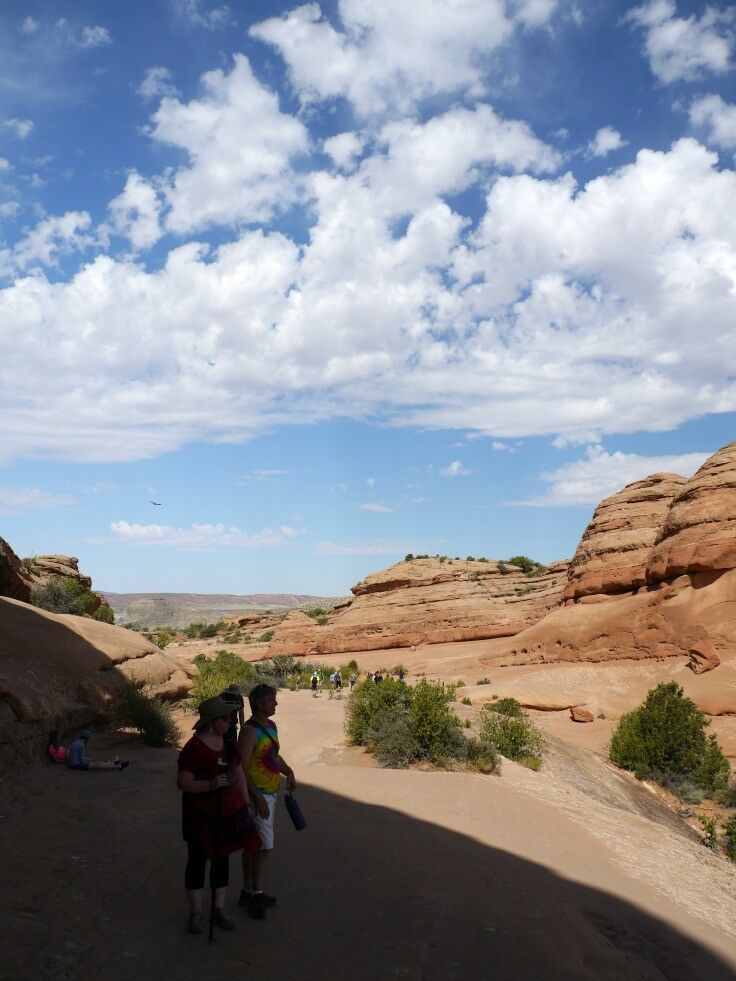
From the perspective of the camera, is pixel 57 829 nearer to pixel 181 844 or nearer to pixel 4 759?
pixel 181 844

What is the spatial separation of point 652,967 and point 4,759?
26.1 ft

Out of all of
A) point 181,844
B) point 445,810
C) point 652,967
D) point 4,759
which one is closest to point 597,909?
point 652,967

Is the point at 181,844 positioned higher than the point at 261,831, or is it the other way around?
the point at 261,831

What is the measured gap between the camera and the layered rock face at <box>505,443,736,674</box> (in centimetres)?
3022

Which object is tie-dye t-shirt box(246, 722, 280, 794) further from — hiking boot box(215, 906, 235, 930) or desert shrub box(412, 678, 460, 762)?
desert shrub box(412, 678, 460, 762)

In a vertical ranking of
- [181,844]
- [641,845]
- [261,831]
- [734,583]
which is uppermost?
[734,583]

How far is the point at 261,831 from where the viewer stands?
573 centimetres

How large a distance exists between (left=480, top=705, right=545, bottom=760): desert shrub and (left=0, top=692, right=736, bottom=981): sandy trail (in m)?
4.26

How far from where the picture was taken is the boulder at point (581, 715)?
1038 inches

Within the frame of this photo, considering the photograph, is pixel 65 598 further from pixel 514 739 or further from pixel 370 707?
pixel 514 739

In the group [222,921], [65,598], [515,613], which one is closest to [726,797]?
[222,921]

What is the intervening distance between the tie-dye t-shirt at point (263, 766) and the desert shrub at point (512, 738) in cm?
1001

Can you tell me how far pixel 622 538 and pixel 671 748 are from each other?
19628mm

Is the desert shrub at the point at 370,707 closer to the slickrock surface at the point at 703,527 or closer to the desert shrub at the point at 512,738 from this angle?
the desert shrub at the point at 512,738
